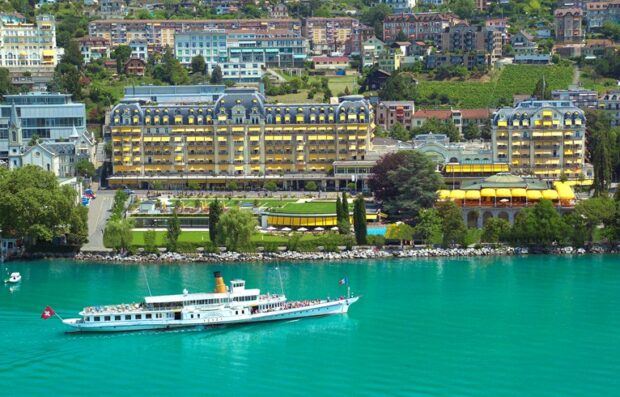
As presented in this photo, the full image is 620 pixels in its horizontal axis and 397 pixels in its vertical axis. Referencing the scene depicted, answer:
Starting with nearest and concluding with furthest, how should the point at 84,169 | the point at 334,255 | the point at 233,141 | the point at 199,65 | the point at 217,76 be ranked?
the point at 334,255, the point at 84,169, the point at 233,141, the point at 217,76, the point at 199,65

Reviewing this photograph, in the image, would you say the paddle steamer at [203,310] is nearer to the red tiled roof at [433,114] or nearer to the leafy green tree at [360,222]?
the leafy green tree at [360,222]

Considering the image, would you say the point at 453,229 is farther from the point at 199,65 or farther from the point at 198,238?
the point at 199,65

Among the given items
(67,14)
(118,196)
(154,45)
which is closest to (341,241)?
(118,196)

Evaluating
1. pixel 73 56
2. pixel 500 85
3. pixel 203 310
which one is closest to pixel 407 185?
pixel 203 310

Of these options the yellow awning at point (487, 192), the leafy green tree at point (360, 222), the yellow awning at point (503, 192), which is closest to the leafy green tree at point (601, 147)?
the yellow awning at point (503, 192)

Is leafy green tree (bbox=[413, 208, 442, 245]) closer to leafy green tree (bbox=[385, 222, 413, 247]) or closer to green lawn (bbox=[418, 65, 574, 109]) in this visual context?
leafy green tree (bbox=[385, 222, 413, 247])

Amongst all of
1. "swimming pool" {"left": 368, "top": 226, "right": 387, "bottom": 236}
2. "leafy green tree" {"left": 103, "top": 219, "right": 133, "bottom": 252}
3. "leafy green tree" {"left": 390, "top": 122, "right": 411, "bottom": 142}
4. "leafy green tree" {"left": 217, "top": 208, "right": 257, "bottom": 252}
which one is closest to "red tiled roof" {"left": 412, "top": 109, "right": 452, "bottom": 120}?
"leafy green tree" {"left": 390, "top": 122, "right": 411, "bottom": 142}
